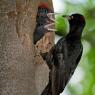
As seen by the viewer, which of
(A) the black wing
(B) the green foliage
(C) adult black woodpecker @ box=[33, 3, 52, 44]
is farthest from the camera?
(B) the green foliage

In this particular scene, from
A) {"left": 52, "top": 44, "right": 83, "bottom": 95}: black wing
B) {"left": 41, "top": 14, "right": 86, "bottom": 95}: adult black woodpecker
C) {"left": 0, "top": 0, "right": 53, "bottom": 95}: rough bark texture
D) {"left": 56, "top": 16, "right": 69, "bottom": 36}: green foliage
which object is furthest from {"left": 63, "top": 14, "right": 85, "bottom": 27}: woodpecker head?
{"left": 0, "top": 0, "right": 53, "bottom": 95}: rough bark texture

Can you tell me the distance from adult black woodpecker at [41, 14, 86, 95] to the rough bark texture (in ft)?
0.73

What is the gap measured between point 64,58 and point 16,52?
3.55ft

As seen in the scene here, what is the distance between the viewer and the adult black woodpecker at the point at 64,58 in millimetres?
5172

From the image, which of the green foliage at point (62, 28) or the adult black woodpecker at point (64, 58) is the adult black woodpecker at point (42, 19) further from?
the green foliage at point (62, 28)

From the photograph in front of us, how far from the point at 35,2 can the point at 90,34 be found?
4.91 feet

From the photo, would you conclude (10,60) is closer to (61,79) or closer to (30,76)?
(30,76)

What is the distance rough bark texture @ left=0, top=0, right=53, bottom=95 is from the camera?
14.7ft

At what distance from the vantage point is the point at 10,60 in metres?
4.55

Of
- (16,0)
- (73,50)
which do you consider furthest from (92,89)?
(16,0)

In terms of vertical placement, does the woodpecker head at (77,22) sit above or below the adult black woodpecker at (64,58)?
above

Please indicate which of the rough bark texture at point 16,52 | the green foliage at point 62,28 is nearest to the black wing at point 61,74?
the rough bark texture at point 16,52

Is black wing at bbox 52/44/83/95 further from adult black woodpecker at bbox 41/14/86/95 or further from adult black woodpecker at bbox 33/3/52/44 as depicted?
adult black woodpecker at bbox 33/3/52/44

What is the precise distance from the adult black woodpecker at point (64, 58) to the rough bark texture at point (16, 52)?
221 mm
